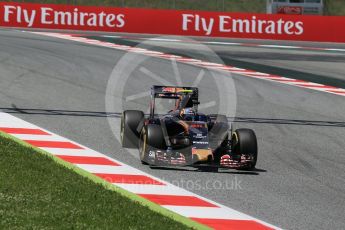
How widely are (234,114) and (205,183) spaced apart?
20.6 feet

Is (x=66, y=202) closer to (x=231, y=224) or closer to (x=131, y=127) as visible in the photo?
(x=231, y=224)

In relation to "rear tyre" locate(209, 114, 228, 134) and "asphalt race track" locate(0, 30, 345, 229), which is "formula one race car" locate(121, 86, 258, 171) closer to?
"rear tyre" locate(209, 114, 228, 134)

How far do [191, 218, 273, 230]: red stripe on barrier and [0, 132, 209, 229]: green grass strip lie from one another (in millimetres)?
153

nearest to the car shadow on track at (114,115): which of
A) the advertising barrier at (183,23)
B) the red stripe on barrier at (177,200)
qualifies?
the red stripe on barrier at (177,200)

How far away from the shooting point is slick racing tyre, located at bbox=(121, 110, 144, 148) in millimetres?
12680

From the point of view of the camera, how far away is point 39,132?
13727 mm

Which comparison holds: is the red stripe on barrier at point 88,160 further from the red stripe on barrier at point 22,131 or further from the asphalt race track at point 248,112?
the red stripe on barrier at point 22,131

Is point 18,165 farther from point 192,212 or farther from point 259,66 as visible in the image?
point 259,66

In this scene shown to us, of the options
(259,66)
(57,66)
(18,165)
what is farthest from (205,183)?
(259,66)

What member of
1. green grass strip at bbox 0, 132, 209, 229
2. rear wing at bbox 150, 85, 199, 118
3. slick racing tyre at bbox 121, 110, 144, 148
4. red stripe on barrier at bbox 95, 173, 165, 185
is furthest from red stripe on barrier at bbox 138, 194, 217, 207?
slick racing tyre at bbox 121, 110, 144, 148

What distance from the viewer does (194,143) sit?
37.2 ft

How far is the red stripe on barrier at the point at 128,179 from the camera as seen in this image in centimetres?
1060

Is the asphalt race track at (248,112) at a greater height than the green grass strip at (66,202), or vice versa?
the green grass strip at (66,202)

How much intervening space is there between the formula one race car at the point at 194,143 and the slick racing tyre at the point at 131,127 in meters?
0.59
